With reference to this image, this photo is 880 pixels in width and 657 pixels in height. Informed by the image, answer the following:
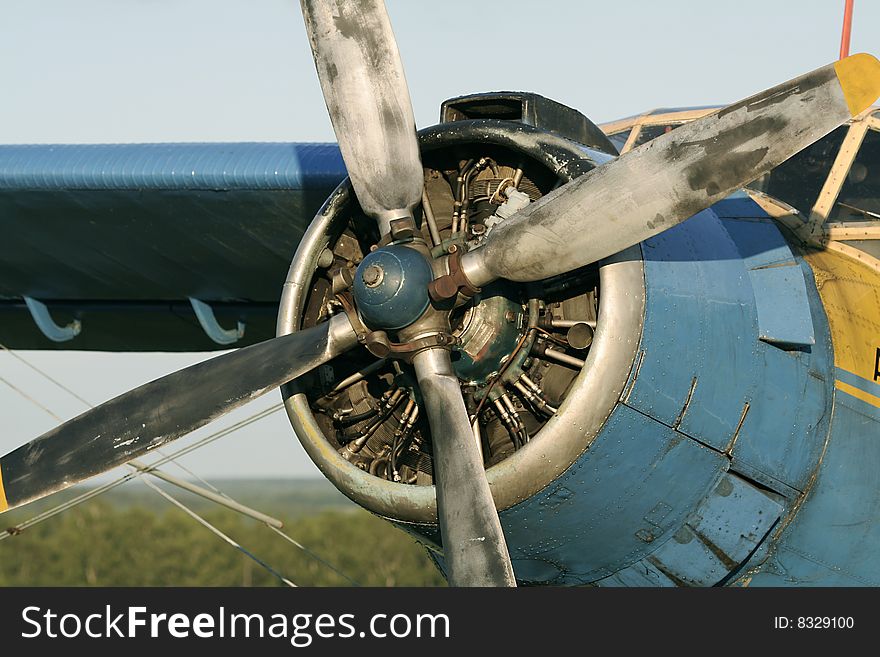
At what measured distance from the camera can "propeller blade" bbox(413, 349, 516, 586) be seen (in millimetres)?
5445

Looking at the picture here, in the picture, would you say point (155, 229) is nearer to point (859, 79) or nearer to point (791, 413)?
point (791, 413)

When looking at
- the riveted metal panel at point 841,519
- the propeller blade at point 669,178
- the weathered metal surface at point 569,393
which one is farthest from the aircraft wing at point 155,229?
the riveted metal panel at point 841,519

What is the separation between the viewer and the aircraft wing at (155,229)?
29.3ft

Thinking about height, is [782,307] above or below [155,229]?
below

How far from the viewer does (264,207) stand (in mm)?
8984

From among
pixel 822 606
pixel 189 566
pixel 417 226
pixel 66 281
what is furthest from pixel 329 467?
pixel 189 566

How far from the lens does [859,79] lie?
522 centimetres

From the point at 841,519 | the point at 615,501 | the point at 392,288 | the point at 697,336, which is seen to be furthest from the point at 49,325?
the point at 841,519

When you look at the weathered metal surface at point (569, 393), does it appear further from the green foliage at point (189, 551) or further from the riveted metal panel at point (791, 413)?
the green foliage at point (189, 551)

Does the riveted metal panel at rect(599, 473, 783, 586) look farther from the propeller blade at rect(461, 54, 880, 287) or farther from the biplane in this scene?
the propeller blade at rect(461, 54, 880, 287)

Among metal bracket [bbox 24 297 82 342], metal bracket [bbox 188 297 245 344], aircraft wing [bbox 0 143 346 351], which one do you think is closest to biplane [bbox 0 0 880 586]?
aircraft wing [bbox 0 143 346 351]

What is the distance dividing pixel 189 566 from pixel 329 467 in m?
41.0

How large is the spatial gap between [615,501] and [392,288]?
134 cm

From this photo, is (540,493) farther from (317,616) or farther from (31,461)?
(31,461)
